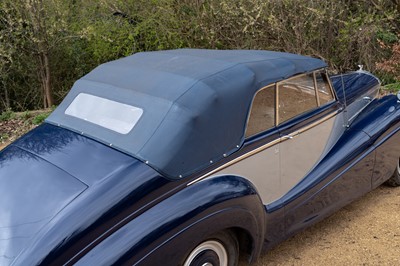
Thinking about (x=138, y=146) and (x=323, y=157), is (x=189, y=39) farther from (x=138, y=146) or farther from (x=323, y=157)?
(x=138, y=146)

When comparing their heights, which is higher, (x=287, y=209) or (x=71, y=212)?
(x=71, y=212)

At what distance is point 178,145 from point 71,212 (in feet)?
2.57

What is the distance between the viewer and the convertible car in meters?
2.37

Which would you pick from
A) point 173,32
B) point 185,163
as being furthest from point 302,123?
point 173,32

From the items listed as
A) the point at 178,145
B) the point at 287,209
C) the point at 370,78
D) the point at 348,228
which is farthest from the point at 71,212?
the point at 370,78

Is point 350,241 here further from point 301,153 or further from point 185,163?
point 185,163

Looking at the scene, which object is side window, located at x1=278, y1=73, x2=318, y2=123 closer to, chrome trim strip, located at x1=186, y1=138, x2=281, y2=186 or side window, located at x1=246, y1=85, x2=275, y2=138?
side window, located at x1=246, y1=85, x2=275, y2=138

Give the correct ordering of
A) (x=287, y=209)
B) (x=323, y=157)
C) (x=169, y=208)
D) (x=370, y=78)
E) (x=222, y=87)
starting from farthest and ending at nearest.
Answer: (x=370, y=78) < (x=323, y=157) < (x=287, y=209) < (x=222, y=87) < (x=169, y=208)

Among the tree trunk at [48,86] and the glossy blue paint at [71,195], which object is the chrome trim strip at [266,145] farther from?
the tree trunk at [48,86]

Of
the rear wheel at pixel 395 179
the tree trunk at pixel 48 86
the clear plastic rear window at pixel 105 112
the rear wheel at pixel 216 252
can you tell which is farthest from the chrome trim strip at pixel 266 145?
the tree trunk at pixel 48 86

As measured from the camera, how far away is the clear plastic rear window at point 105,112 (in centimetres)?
296

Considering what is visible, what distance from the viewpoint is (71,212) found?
7.65 ft

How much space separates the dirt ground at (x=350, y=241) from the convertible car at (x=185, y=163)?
26cm

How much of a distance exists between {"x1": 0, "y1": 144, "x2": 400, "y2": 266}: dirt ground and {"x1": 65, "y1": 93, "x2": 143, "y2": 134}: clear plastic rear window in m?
1.46
